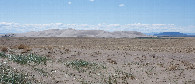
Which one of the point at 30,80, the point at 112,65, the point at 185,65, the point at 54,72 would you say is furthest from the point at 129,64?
the point at 30,80

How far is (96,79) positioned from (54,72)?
2671 millimetres

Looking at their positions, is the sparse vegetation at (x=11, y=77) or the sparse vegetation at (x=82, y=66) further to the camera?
the sparse vegetation at (x=82, y=66)

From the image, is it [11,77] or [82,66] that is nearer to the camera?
[11,77]

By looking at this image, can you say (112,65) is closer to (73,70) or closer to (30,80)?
(73,70)

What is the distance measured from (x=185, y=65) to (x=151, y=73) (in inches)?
165

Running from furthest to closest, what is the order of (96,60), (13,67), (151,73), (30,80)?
(96,60), (151,73), (13,67), (30,80)

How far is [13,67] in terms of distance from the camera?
1434 cm

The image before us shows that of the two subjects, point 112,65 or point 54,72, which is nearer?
point 54,72

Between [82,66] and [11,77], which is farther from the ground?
[11,77]

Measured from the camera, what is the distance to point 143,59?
859 inches

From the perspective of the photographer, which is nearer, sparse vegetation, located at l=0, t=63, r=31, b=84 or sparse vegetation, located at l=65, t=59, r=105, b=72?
sparse vegetation, located at l=0, t=63, r=31, b=84

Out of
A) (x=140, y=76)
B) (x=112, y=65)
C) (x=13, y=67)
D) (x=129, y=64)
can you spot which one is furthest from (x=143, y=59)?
(x=13, y=67)

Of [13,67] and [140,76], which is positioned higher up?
[13,67]

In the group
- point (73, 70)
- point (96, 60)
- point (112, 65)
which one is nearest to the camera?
point (73, 70)
